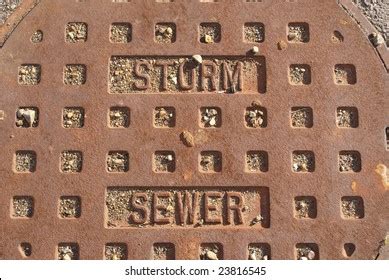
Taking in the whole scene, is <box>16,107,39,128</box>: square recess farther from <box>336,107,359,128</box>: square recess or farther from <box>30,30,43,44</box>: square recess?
<box>336,107,359,128</box>: square recess

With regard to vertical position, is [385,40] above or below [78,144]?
above

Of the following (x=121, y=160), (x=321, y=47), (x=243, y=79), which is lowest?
(x=121, y=160)

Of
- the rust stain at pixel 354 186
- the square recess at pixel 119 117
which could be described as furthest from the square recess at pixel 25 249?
the rust stain at pixel 354 186

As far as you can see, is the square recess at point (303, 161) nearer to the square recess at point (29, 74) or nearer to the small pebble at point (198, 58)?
the small pebble at point (198, 58)

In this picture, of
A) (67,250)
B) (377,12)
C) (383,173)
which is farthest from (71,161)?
(377,12)
